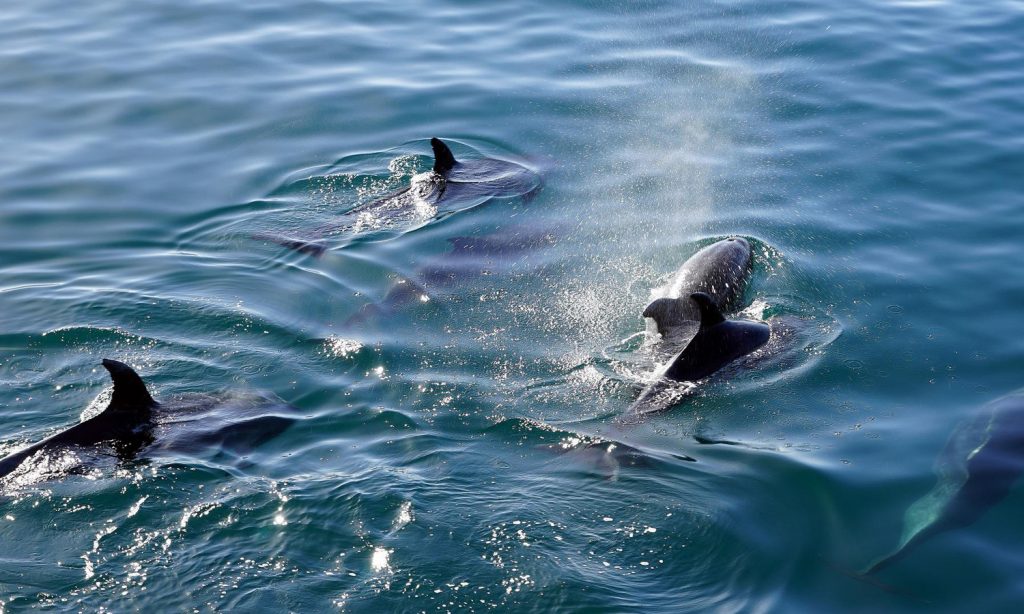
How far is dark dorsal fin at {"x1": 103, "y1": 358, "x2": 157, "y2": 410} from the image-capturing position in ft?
31.0

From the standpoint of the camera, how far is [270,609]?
25.7ft

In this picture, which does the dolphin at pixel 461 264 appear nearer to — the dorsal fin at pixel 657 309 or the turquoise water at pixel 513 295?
the turquoise water at pixel 513 295

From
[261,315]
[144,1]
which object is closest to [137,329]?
[261,315]

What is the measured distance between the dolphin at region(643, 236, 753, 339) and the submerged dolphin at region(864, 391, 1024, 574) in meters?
2.87

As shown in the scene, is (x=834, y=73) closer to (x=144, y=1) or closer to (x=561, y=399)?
(x=561, y=399)

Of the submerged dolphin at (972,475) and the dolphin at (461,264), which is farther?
the dolphin at (461,264)

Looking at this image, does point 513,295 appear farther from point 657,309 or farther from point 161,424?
point 161,424

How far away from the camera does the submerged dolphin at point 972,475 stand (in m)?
8.88

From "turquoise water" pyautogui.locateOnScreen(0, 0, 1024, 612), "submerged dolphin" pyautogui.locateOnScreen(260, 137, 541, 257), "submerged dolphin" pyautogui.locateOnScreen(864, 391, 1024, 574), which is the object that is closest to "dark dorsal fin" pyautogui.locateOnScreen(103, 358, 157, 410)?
"turquoise water" pyautogui.locateOnScreen(0, 0, 1024, 612)

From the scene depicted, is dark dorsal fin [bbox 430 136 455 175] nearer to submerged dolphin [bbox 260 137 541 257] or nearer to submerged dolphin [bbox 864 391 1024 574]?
submerged dolphin [bbox 260 137 541 257]

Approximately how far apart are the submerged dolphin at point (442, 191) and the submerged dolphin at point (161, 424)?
3.99m

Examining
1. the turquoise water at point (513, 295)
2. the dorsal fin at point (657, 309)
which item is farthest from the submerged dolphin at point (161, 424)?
the dorsal fin at point (657, 309)

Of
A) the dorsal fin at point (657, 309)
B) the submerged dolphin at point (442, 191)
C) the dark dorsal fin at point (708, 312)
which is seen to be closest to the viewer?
the dark dorsal fin at point (708, 312)

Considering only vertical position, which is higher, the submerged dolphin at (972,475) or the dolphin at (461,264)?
the dolphin at (461,264)
